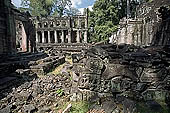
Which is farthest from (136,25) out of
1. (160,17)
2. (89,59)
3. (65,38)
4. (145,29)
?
(65,38)

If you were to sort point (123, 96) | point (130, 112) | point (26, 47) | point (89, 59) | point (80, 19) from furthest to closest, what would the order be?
1. point (80, 19)
2. point (26, 47)
3. point (89, 59)
4. point (123, 96)
5. point (130, 112)

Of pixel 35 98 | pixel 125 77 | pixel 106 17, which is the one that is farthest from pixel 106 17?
pixel 35 98

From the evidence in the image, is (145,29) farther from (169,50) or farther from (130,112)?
(130,112)

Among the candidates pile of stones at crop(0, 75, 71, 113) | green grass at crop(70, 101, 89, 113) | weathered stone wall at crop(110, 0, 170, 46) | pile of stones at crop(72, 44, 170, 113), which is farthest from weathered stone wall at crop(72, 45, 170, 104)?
weathered stone wall at crop(110, 0, 170, 46)

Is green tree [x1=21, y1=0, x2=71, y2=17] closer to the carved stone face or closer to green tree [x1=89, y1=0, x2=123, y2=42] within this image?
green tree [x1=89, y1=0, x2=123, y2=42]

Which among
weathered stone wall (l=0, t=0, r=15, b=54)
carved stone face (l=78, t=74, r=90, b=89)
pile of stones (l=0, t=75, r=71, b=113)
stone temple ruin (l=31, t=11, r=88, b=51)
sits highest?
stone temple ruin (l=31, t=11, r=88, b=51)

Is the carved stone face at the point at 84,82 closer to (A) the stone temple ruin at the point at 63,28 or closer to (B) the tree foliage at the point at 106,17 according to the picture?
(B) the tree foliage at the point at 106,17

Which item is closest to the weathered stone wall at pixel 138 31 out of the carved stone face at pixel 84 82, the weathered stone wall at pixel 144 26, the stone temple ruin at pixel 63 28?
the weathered stone wall at pixel 144 26

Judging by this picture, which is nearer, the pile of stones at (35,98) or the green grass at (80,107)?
the green grass at (80,107)

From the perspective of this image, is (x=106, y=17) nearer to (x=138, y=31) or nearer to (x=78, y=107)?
(x=138, y=31)

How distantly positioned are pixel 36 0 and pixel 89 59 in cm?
4415

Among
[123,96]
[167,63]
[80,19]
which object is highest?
[80,19]

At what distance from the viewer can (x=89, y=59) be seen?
4164 millimetres

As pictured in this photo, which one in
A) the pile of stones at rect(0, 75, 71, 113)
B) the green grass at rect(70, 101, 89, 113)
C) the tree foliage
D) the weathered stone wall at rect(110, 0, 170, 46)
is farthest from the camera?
the tree foliage
